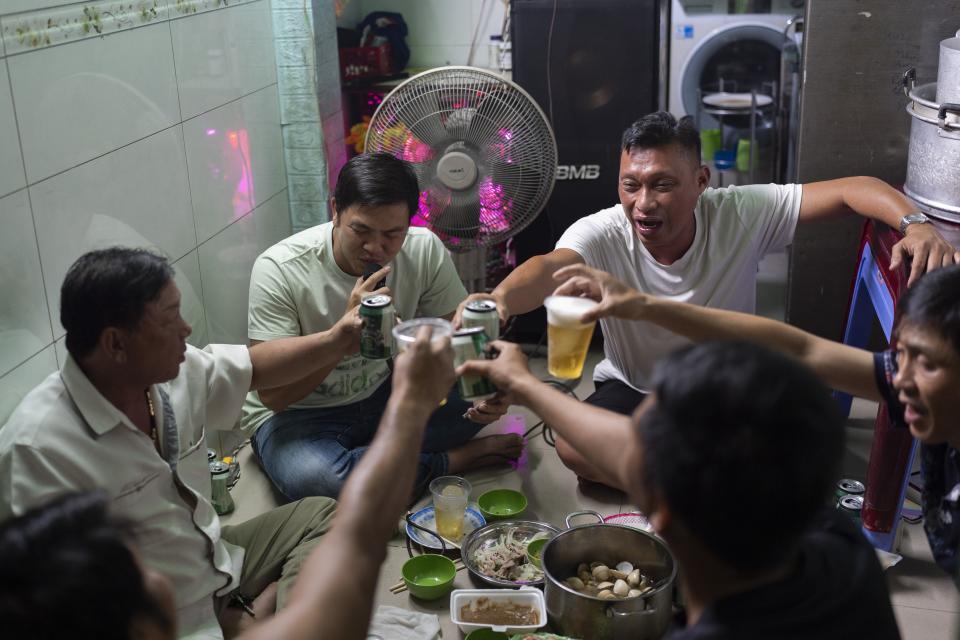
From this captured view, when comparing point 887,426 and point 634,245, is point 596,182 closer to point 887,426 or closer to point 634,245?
point 634,245

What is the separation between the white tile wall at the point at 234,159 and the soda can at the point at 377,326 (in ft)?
3.85

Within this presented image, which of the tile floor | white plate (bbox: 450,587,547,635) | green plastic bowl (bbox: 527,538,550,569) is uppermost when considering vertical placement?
white plate (bbox: 450,587,547,635)

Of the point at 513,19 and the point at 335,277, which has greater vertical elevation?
the point at 513,19

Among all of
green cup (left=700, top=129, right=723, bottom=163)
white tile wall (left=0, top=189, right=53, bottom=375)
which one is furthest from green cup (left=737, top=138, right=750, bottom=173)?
white tile wall (left=0, top=189, right=53, bottom=375)

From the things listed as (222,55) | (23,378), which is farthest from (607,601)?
(222,55)

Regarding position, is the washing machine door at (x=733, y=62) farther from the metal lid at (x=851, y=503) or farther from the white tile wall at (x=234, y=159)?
the metal lid at (x=851, y=503)

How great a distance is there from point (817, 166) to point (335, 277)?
190 cm

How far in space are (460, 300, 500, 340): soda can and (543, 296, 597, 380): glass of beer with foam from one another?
11 cm

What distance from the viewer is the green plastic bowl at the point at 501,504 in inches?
116

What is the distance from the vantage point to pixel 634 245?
2953mm

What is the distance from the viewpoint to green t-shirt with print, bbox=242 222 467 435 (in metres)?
2.84

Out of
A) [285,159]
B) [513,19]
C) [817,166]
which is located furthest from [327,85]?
[817,166]

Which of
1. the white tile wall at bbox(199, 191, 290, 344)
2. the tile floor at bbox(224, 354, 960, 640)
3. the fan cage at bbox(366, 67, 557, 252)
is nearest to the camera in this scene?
the tile floor at bbox(224, 354, 960, 640)

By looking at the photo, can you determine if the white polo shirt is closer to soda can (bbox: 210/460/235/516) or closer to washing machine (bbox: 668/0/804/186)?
soda can (bbox: 210/460/235/516)
